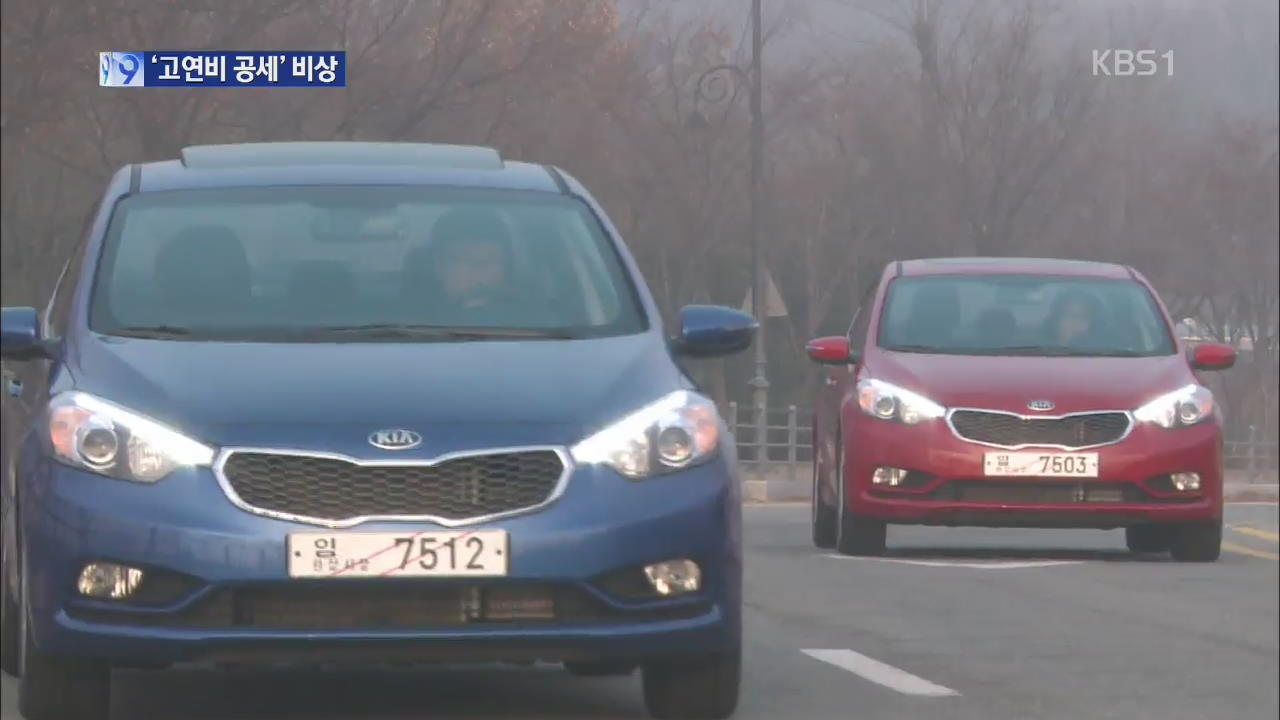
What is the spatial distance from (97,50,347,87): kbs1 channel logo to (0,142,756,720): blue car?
615 mm

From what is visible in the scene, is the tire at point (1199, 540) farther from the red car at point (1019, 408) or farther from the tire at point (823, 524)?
the tire at point (823, 524)

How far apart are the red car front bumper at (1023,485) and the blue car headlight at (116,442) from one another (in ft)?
5.82

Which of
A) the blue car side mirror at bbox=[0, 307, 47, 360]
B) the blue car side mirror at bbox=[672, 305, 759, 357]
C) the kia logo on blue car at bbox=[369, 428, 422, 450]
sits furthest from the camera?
the blue car side mirror at bbox=[0, 307, 47, 360]

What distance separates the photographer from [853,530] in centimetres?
367

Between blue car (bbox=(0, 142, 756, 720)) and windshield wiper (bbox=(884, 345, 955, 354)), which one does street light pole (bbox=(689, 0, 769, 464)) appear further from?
blue car (bbox=(0, 142, 756, 720))

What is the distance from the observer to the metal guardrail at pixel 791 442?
3.38 metres

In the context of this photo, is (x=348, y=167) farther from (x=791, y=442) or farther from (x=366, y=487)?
(x=791, y=442)

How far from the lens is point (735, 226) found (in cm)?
358

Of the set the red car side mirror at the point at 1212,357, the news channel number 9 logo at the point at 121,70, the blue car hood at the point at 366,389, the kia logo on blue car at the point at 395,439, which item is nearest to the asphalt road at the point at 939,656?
the red car side mirror at the point at 1212,357

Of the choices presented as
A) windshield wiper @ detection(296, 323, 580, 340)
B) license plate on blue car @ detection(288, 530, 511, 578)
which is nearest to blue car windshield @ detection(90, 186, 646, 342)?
windshield wiper @ detection(296, 323, 580, 340)

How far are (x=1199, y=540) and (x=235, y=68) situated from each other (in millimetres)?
1629

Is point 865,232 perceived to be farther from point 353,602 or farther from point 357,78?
point 353,602

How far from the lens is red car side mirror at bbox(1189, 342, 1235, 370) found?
3387mm

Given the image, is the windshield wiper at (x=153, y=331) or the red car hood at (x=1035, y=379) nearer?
the red car hood at (x=1035, y=379)
